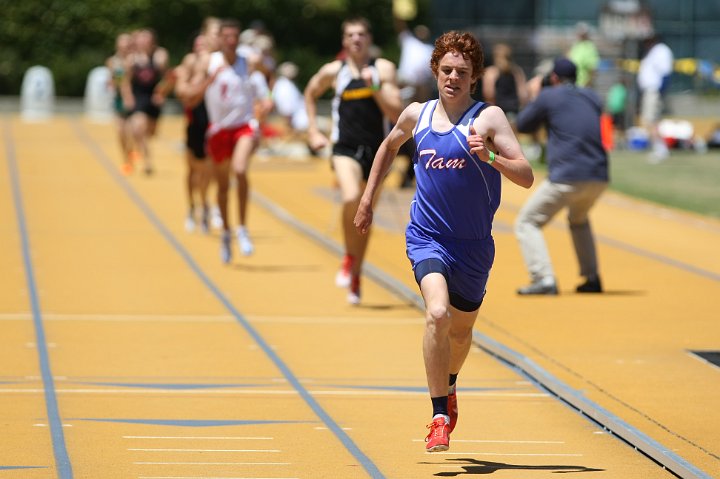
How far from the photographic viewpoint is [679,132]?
31672 mm

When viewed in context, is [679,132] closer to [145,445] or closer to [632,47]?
[632,47]

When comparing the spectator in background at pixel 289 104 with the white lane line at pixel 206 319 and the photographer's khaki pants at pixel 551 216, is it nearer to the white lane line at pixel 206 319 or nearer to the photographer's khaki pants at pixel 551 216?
the photographer's khaki pants at pixel 551 216

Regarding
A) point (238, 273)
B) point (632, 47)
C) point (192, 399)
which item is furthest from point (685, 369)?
point (632, 47)

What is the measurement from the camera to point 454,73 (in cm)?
799

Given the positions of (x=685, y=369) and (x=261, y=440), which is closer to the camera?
(x=261, y=440)

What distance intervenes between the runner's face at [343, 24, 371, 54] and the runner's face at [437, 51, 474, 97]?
5.52 m

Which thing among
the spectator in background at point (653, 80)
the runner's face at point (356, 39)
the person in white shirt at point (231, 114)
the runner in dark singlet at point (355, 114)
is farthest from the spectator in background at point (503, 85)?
the runner's face at point (356, 39)

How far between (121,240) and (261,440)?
956 cm

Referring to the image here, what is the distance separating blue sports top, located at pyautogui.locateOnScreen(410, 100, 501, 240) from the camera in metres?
7.99

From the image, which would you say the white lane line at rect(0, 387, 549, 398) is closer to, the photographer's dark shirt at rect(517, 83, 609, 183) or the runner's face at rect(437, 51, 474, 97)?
the runner's face at rect(437, 51, 474, 97)

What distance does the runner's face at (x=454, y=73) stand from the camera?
7.98m

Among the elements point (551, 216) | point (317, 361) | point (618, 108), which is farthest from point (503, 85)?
point (317, 361)

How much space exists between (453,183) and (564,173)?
6090 millimetres

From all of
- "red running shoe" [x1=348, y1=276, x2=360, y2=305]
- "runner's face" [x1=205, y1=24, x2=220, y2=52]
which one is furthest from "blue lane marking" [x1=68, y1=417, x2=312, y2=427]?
"runner's face" [x1=205, y1=24, x2=220, y2=52]
